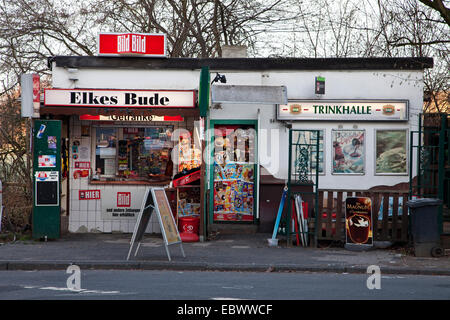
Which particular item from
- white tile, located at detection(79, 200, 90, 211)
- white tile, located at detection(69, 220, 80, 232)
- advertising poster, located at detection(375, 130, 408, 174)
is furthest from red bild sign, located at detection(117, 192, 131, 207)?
advertising poster, located at detection(375, 130, 408, 174)

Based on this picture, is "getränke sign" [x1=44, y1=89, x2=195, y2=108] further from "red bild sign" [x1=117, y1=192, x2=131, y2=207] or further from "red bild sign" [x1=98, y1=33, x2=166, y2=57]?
"red bild sign" [x1=117, y1=192, x2=131, y2=207]

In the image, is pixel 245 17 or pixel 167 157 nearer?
pixel 167 157

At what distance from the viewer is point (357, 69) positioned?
48.4 ft

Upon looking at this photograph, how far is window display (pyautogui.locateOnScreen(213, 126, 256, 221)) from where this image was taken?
15.2 m

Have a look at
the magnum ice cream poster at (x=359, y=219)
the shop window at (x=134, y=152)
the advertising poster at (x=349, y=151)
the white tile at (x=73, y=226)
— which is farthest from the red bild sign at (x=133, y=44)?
the magnum ice cream poster at (x=359, y=219)

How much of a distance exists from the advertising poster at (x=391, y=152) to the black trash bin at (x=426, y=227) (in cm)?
306

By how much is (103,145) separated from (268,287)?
7.55m

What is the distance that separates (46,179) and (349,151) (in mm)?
6989

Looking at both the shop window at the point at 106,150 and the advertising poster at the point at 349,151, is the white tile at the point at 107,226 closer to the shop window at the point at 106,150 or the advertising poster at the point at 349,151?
the shop window at the point at 106,150

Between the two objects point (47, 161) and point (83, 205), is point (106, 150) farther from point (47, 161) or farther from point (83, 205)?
point (47, 161)

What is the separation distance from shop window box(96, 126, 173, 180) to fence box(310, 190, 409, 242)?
4.15m

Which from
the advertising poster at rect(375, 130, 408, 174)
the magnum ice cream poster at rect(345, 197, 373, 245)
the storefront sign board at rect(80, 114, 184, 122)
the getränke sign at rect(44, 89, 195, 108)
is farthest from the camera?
the advertising poster at rect(375, 130, 408, 174)
